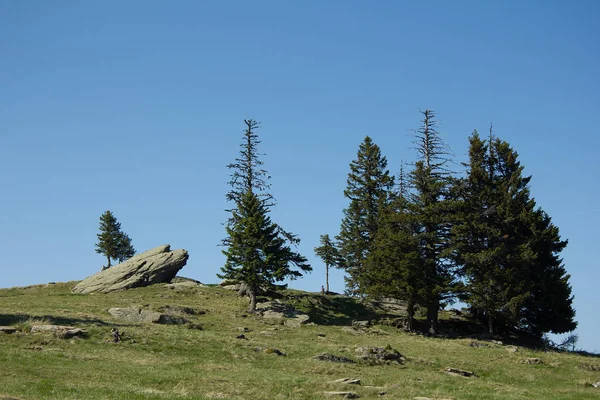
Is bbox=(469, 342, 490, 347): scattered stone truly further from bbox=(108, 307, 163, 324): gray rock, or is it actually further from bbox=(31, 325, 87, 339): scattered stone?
bbox=(31, 325, 87, 339): scattered stone

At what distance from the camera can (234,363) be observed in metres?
33.2

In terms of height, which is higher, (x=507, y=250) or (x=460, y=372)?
(x=507, y=250)

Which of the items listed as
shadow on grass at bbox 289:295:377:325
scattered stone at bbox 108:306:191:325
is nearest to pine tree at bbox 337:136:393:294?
shadow on grass at bbox 289:295:377:325

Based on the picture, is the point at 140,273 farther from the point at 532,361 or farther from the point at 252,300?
the point at 532,361

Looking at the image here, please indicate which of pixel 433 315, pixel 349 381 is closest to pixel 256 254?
pixel 433 315

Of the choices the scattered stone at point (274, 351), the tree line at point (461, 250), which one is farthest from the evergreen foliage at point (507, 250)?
the scattered stone at point (274, 351)

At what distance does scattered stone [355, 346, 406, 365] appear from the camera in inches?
1453

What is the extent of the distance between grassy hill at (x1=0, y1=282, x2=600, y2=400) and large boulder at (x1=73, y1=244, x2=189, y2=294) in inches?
398

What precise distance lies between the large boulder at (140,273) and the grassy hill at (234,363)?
10.1m

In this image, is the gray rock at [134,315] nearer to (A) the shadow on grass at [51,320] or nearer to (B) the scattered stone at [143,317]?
(B) the scattered stone at [143,317]

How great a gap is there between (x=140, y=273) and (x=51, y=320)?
31.1 meters

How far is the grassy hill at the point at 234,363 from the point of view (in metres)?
24.5

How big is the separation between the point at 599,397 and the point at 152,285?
52276 millimetres

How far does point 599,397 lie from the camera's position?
1152 inches
